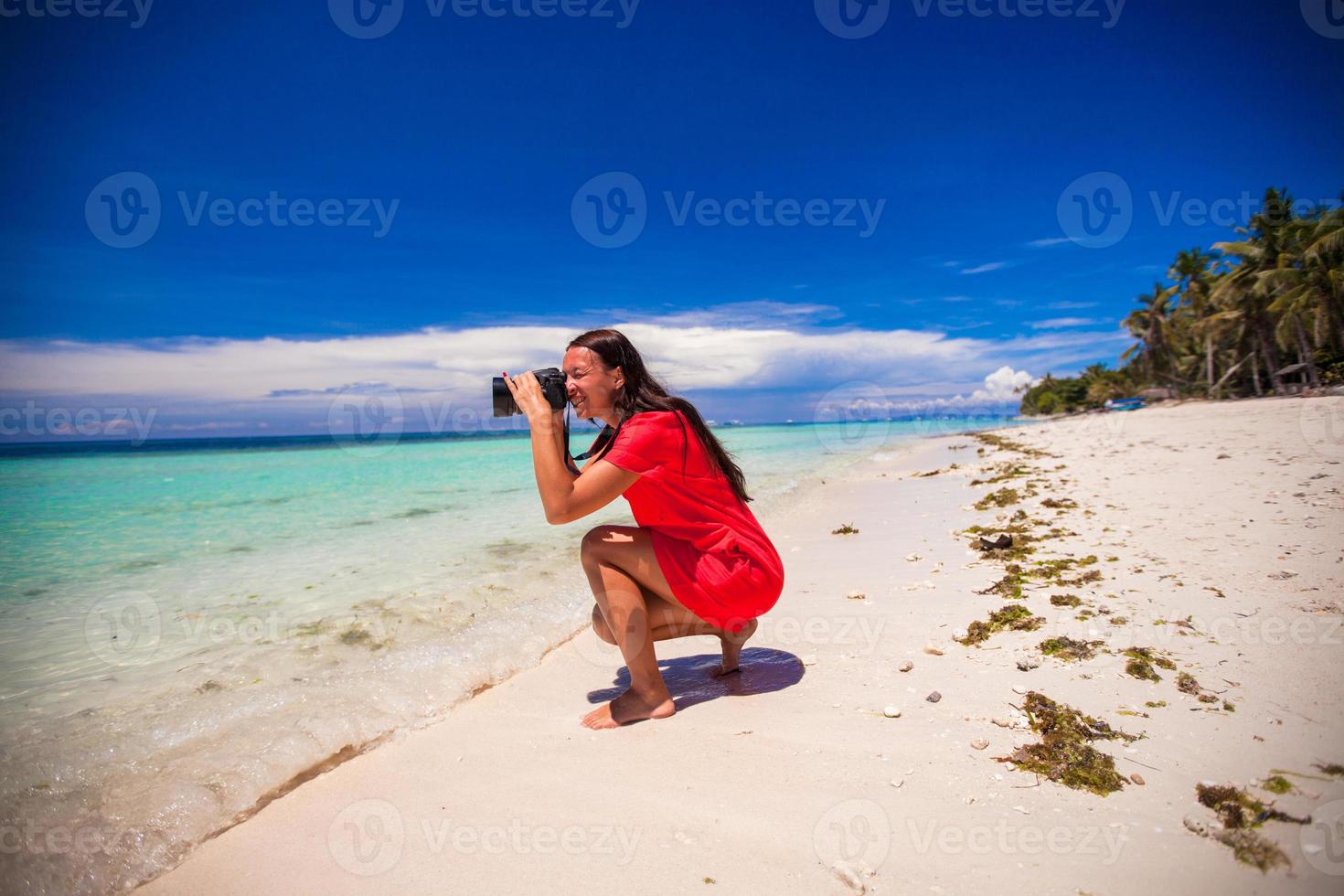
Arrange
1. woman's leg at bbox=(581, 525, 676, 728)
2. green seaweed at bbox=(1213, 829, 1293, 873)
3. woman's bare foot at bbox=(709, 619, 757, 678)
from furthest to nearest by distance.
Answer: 1. woman's bare foot at bbox=(709, 619, 757, 678)
2. woman's leg at bbox=(581, 525, 676, 728)
3. green seaweed at bbox=(1213, 829, 1293, 873)

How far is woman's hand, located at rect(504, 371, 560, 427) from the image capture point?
2387mm

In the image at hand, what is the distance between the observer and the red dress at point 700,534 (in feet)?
8.36

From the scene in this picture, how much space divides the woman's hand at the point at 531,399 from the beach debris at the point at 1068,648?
261 centimetres

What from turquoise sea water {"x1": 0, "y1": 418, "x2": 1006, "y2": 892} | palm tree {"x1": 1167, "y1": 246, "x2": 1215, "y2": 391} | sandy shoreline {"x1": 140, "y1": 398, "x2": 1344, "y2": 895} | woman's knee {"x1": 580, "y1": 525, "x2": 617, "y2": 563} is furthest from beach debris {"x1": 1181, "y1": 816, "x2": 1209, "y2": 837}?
palm tree {"x1": 1167, "y1": 246, "x2": 1215, "y2": 391}

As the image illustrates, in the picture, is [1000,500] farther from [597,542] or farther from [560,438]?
[560,438]

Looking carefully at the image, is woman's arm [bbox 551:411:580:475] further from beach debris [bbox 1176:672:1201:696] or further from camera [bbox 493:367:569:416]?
beach debris [bbox 1176:672:1201:696]

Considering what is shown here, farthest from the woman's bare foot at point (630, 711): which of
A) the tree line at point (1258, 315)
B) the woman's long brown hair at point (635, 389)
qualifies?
the tree line at point (1258, 315)

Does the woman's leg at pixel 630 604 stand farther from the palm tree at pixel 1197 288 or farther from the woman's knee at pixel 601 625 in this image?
the palm tree at pixel 1197 288

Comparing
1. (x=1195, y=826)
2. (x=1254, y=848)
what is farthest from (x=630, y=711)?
(x=1254, y=848)

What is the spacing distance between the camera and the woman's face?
5 centimetres

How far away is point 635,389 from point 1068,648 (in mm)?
2443

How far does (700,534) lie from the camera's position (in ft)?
8.86

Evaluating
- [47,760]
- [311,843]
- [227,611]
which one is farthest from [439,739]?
[227,611]

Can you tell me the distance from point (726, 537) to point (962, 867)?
1431mm
